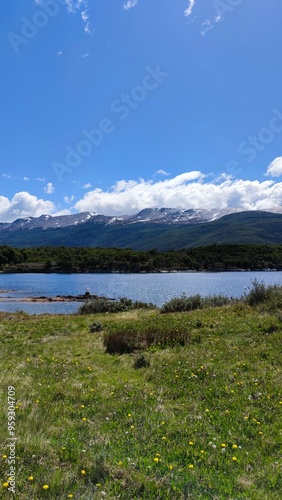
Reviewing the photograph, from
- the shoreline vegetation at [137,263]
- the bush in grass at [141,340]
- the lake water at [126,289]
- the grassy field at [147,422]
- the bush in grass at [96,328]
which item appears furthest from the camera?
the shoreline vegetation at [137,263]

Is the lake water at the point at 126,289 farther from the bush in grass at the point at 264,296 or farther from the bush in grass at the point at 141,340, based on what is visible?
the bush in grass at the point at 141,340

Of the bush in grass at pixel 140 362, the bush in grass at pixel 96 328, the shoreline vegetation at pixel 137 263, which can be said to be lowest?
the bush in grass at pixel 96 328

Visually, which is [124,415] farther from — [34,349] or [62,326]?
[62,326]

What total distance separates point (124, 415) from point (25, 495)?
3.15 metres

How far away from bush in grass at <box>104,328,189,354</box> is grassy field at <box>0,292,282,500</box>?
1.95 feet

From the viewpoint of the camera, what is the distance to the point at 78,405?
814 cm

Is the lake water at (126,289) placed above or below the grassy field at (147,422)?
below

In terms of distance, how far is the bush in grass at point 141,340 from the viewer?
14.7 m

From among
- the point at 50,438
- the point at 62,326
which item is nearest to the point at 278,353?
the point at 50,438

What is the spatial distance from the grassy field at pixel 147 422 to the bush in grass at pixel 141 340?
0.60 m

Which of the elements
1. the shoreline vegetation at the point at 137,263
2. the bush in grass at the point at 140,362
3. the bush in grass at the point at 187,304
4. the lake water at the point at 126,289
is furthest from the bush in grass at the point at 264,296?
the shoreline vegetation at the point at 137,263

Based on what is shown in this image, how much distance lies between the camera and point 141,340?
1547 centimetres

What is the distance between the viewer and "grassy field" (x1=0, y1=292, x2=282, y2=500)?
202 inches

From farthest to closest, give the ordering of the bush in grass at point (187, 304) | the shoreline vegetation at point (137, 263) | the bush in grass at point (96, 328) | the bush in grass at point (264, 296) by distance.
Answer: the shoreline vegetation at point (137, 263) < the bush in grass at point (187, 304) < the bush in grass at point (264, 296) < the bush in grass at point (96, 328)
